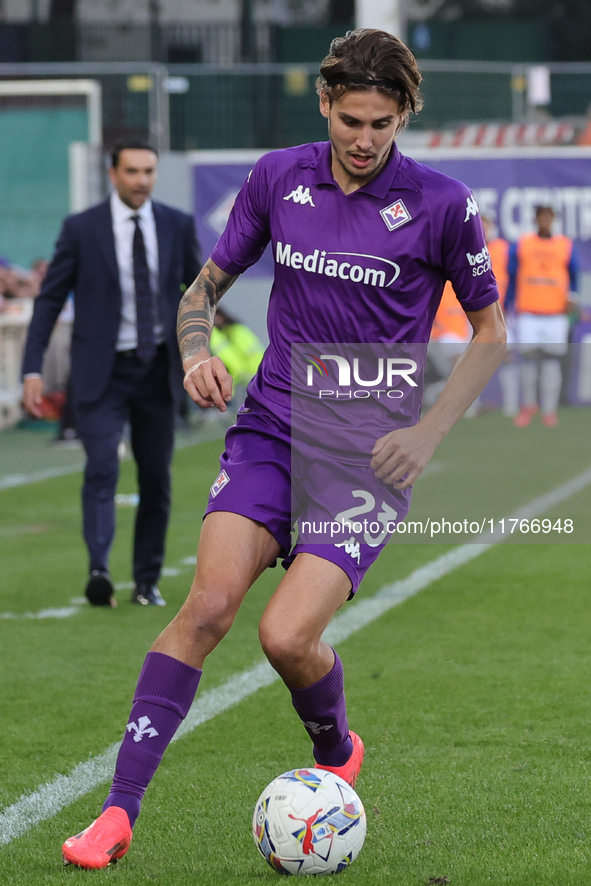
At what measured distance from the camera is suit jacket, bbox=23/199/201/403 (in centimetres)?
671

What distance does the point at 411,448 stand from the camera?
3.55 metres

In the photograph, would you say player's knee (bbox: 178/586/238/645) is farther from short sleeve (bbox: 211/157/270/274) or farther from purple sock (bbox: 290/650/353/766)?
short sleeve (bbox: 211/157/270/274)

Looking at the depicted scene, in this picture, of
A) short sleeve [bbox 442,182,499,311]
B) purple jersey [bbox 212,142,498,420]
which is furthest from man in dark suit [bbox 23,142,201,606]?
short sleeve [bbox 442,182,499,311]

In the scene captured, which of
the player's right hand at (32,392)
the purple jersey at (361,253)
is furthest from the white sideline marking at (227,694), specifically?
the player's right hand at (32,392)

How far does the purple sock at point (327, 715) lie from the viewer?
144 inches

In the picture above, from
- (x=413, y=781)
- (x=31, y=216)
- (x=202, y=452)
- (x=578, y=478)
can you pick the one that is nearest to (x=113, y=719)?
(x=413, y=781)

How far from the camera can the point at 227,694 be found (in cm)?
522

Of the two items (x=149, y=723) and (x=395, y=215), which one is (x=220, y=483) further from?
(x=395, y=215)

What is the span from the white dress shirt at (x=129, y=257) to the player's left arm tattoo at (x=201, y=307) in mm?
2826

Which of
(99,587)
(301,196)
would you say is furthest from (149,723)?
(99,587)

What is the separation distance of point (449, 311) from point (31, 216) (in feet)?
19.9

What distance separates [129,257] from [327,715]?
3614mm

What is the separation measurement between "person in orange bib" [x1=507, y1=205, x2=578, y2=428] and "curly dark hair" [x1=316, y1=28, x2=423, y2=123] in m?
12.3

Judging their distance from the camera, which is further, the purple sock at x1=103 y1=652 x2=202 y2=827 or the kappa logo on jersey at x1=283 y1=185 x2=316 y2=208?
the kappa logo on jersey at x1=283 y1=185 x2=316 y2=208
